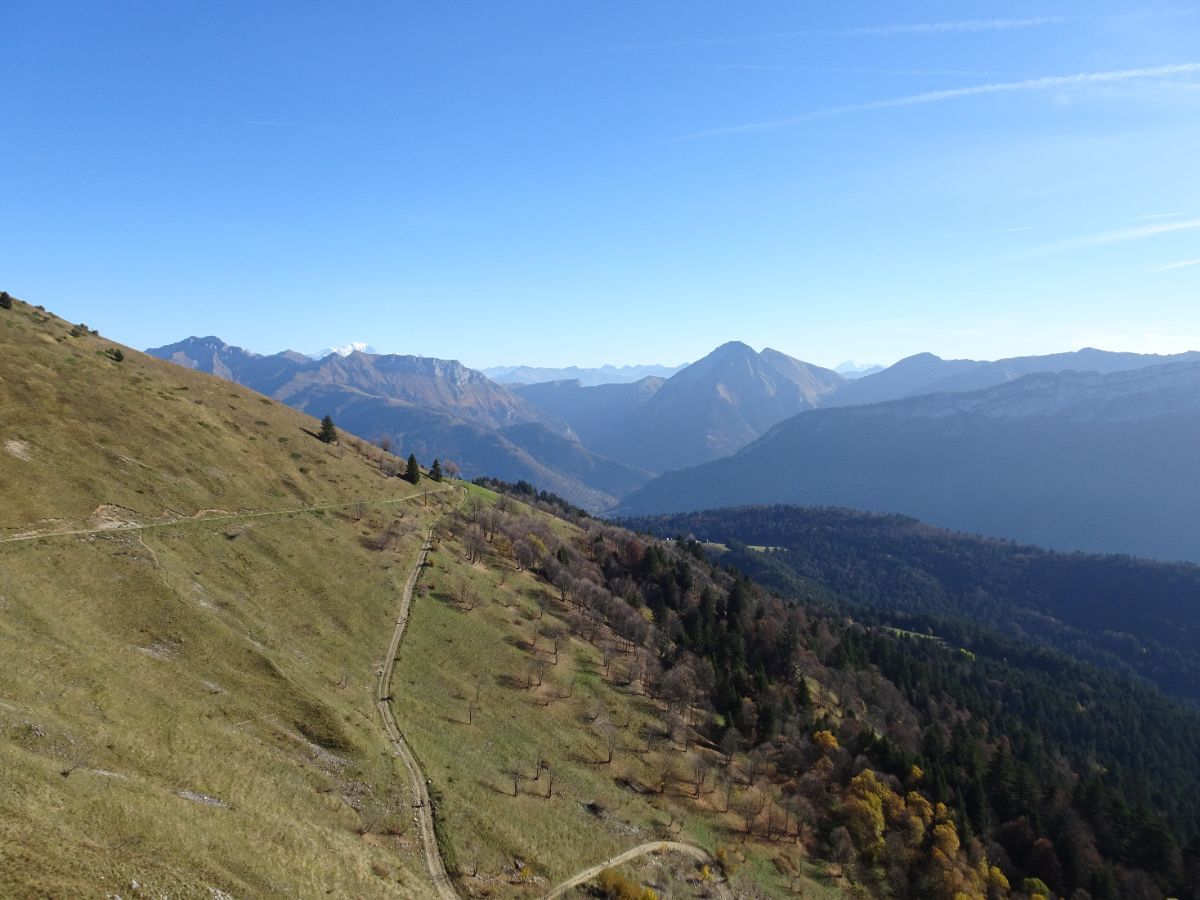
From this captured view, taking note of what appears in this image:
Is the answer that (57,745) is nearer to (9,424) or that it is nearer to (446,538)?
(9,424)

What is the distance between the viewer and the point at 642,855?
61.6 m

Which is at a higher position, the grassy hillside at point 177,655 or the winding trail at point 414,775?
the grassy hillside at point 177,655

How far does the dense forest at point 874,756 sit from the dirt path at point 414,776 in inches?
1639

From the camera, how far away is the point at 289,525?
92.9 meters

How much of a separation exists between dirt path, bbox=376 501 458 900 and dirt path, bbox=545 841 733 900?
30.0 feet

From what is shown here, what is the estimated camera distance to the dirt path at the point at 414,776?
46.8m

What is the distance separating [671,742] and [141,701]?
66.7 metres

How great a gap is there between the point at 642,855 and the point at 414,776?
2389 cm

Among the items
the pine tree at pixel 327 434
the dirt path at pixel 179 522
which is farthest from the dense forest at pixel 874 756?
the pine tree at pixel 327 434

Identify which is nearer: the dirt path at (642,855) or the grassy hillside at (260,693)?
the grassy hillside at (260,693)

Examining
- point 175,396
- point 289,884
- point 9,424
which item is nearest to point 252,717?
point 289,884

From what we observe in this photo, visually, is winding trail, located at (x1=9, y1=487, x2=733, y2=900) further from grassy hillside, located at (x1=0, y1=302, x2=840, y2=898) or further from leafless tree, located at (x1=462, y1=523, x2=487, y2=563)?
leafless tree, located at (x1=462, y1=523, x2=487, y2=563)

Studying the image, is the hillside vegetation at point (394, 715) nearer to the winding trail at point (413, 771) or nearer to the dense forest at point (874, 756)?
the winding trail at point (413, 771)

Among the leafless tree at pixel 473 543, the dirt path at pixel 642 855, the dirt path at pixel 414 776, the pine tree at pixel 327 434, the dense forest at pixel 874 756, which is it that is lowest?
the dense forest at pixel 874 756
